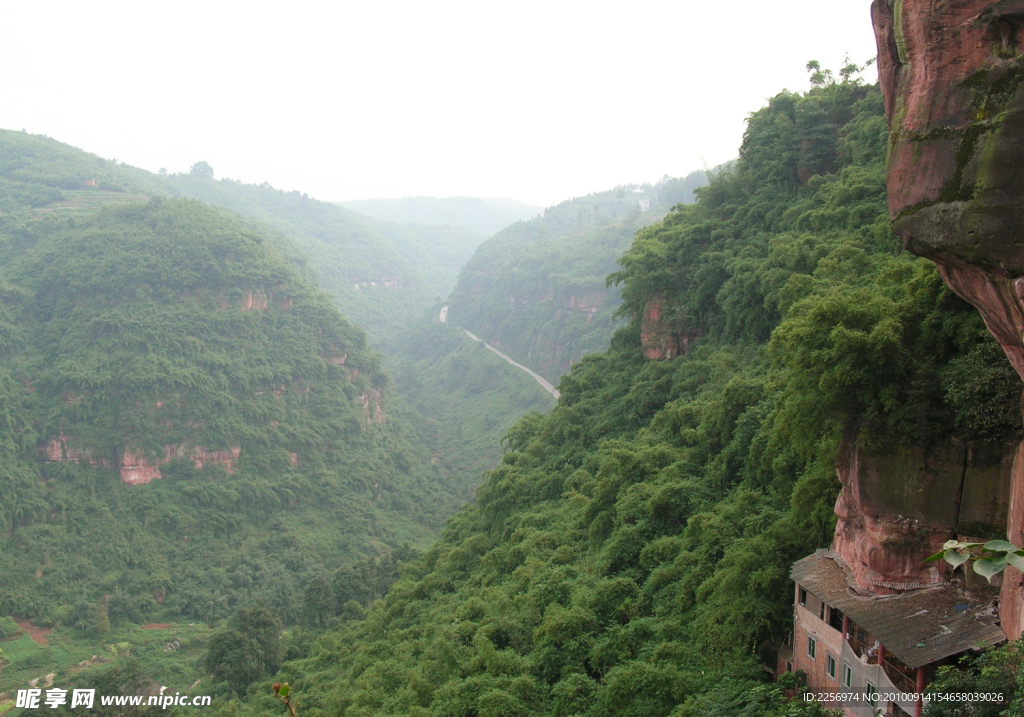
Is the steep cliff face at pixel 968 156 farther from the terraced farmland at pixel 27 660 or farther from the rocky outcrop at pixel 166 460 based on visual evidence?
the rocky outcrop at pixel 166 460

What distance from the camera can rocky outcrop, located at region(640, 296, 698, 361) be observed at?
28.9 meters

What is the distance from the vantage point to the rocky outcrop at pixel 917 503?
10.4m

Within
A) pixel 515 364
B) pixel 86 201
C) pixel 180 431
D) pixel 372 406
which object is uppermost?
pixel 86 201

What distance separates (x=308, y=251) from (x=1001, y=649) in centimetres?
13197

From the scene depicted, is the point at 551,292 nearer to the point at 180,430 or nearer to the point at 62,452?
the point at 180,430

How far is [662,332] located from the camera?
2956 centimetres

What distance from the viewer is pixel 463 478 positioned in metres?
63.2

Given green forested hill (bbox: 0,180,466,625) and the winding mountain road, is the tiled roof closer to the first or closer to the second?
green forested hill (bbox: 0,180,466,625)

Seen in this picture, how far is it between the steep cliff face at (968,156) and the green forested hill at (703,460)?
228cm

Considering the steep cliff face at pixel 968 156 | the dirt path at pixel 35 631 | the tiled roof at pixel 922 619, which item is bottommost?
the dirt path at pixel 35 631

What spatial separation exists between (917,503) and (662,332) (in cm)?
1895

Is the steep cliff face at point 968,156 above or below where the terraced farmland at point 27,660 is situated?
above

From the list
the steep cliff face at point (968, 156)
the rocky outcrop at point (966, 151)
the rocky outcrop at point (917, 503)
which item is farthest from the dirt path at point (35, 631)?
the rocky outcrop at point (966, 151)

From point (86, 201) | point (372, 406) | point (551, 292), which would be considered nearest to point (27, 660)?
point (372, 406)
